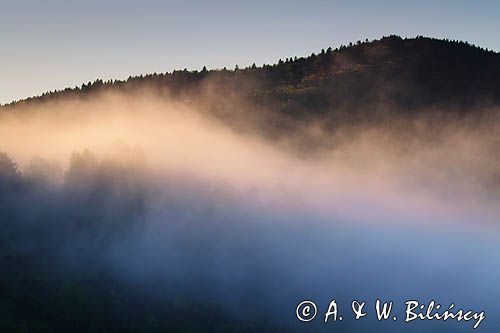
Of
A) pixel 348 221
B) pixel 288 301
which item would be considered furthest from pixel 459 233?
pixel 288 301

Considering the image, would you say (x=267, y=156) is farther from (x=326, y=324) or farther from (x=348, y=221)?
(x=326, y=324)

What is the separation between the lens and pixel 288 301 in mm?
108250

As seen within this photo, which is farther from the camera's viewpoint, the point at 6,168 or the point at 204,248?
the point at 204,248

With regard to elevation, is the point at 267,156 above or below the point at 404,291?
A: above

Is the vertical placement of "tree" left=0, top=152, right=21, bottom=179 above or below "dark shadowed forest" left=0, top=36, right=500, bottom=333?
above

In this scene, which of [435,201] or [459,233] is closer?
[459,233]

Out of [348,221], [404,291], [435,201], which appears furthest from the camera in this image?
[435,201]

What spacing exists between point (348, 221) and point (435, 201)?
4304cm

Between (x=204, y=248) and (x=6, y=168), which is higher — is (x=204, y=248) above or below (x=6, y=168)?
below

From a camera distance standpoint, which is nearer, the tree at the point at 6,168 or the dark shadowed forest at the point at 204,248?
the dark shadowed forest at the point at 204,248

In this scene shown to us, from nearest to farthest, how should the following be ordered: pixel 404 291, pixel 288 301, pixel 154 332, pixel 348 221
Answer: pixel 154 332
pixel 288 301
pixel 404 291
pixel 348 221

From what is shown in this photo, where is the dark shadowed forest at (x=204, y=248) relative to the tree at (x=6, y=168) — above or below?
below

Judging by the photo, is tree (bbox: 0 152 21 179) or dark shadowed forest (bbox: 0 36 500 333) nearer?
dark shadowed forest (bbox: 0 36 500 333)

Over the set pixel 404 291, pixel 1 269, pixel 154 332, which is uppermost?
pixel 1 269
